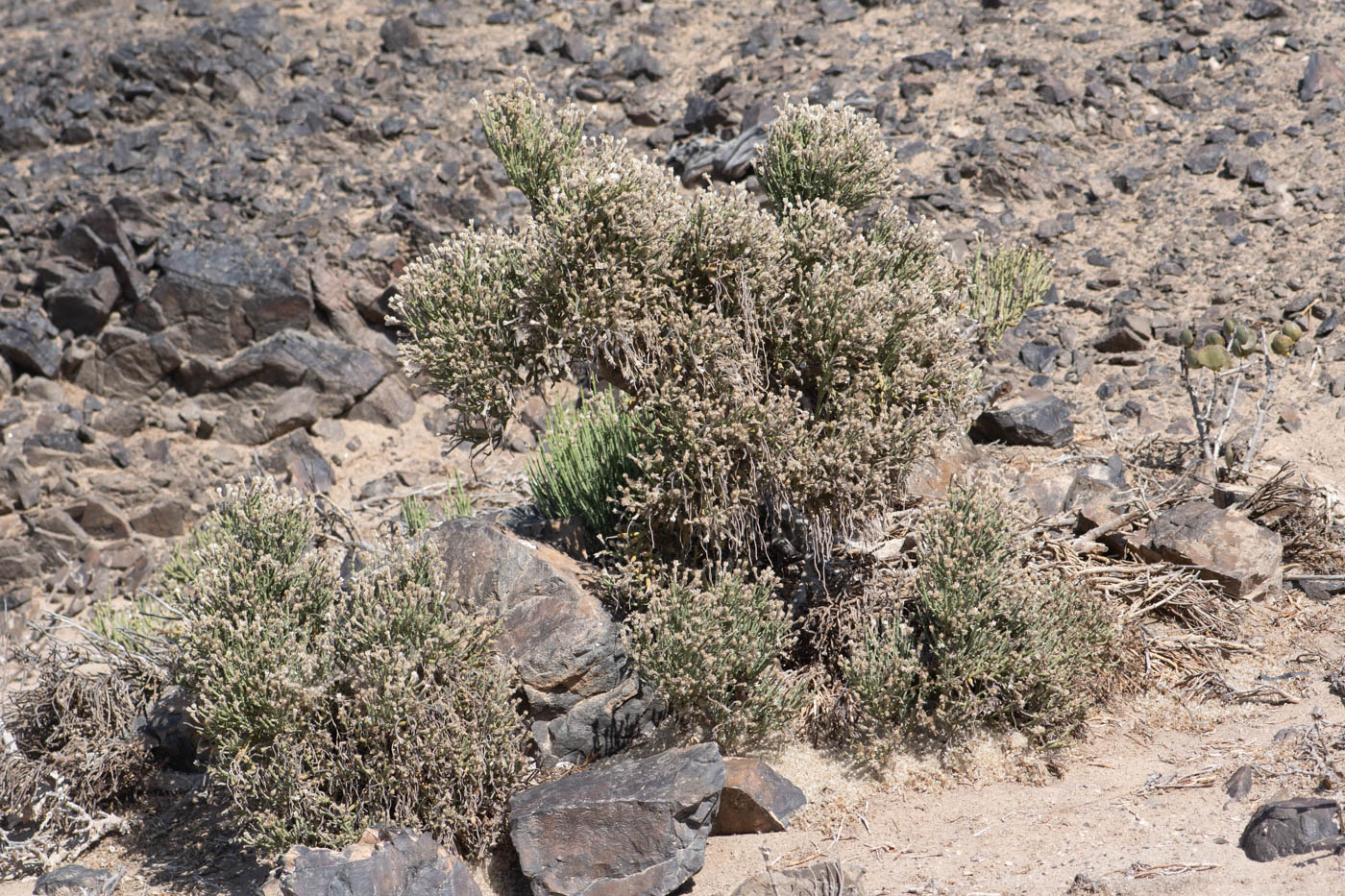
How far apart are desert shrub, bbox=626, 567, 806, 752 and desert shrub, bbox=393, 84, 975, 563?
0.98ft

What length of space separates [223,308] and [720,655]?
27.7 ft

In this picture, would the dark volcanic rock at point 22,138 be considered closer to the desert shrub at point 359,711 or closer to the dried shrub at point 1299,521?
the desert shrub at point 359,711

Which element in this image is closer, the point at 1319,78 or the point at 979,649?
the point at 979,649

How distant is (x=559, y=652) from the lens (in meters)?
6.04

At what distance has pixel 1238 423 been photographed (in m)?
8.41

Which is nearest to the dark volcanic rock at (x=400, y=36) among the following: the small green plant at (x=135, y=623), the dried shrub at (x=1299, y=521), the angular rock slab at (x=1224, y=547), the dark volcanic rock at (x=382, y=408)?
the dark volcanic rock at (x=382, y=408)

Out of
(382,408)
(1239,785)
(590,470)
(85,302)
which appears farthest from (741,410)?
(85,302)

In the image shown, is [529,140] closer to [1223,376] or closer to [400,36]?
[1223,376]

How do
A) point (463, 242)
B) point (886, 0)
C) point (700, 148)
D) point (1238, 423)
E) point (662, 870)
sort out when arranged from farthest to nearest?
1. point (886, 0)
2. point (700, 148)
3. point (1238, 423)
4. point (463, 242)
5. point (662, 870)

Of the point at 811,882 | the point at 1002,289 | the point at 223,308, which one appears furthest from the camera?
the point at 223,308

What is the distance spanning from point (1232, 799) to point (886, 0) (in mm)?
12124

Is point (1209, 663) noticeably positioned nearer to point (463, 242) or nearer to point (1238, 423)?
point (1238, 423)

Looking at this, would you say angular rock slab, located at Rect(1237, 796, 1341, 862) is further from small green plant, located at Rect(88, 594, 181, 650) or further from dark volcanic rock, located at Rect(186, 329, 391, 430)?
dark volcanic rock, located at Rect(186, 329, 391, 430)

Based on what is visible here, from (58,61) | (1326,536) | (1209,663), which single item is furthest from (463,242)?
Result: (58,61)
